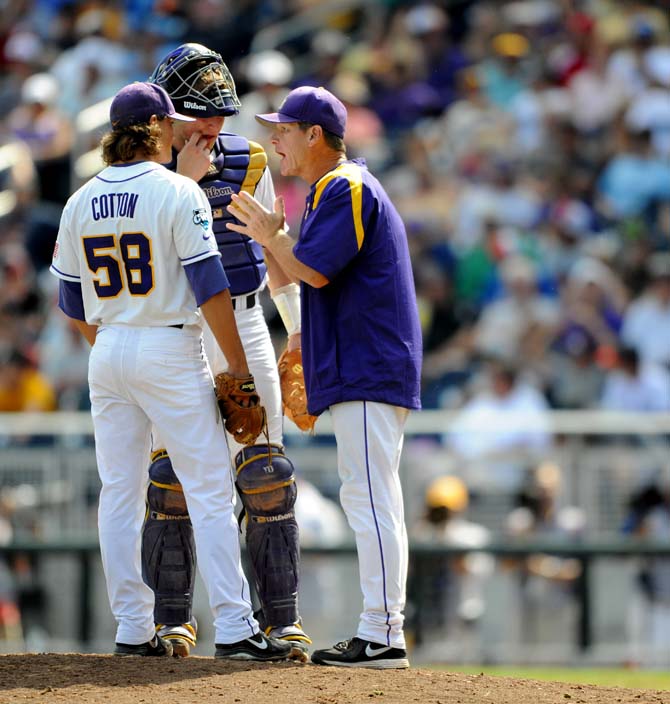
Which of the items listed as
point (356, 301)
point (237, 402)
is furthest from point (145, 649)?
point (356, 301)

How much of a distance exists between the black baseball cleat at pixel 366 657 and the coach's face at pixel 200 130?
205 cm

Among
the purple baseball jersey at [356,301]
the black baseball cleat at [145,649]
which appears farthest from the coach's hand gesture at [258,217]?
the black baseball cleat at [145,649]

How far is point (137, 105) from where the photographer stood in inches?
219

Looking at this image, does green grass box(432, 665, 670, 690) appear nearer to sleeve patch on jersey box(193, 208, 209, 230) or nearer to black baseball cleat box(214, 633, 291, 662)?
black baseball cleat box(214, 633, 291, 662)

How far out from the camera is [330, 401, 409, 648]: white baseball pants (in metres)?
5.65

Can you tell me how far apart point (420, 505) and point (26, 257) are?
5006mm

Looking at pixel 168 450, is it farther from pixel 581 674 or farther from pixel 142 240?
pixel 581 674

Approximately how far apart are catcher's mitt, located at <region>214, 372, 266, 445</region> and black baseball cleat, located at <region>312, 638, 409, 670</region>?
3.03 ft

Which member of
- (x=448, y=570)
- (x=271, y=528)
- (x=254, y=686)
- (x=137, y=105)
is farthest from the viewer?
(x=448, y=570)

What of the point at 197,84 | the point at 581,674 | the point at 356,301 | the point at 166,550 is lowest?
the point at 581,674

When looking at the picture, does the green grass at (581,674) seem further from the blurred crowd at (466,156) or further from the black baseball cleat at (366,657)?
the black baseball cleat at (366,657)

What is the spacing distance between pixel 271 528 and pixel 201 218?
1.30 metres

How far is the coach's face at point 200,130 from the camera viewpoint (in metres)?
6.02

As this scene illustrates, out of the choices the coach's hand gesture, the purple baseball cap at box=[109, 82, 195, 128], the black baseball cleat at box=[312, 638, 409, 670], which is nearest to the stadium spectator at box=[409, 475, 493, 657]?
the black baseball cleat at box=[312, 638, 409, 670]
